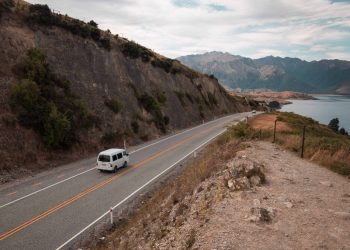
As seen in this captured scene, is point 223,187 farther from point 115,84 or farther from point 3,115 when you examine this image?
point 115,84

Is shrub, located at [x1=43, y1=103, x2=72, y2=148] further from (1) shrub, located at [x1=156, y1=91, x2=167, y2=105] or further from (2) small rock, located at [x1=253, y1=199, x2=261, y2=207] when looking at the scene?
(1) shrub, located at [x1=156, y1=91, x2=167, y2=105]

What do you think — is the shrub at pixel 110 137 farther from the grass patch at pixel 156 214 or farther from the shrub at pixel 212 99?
the shrub at pixel 212 99

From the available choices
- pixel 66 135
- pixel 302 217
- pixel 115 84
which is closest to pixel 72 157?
pixel 66 135

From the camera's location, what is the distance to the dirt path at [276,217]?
1063 centimetres

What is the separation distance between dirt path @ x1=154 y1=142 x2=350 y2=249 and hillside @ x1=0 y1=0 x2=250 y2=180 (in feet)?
59.1

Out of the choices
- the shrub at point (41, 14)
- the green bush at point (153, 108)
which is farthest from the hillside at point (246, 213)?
the shrub at point (41, 14)

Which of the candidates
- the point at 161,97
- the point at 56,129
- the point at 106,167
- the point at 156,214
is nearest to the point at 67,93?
the point at 56,129

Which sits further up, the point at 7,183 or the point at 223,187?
the point at 223,187

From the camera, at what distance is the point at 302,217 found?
12.4 m

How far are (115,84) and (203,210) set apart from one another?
114ft

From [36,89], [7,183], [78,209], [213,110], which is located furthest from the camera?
[213,110]

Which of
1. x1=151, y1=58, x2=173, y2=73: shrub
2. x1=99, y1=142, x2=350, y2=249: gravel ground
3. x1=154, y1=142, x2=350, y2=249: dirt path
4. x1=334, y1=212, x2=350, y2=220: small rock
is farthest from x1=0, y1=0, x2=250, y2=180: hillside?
x1=334, y1=212, x2=350, y2=220: small rock

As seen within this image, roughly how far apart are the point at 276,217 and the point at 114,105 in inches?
1221

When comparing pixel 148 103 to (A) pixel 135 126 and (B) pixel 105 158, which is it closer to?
(A) pixel 135 126
